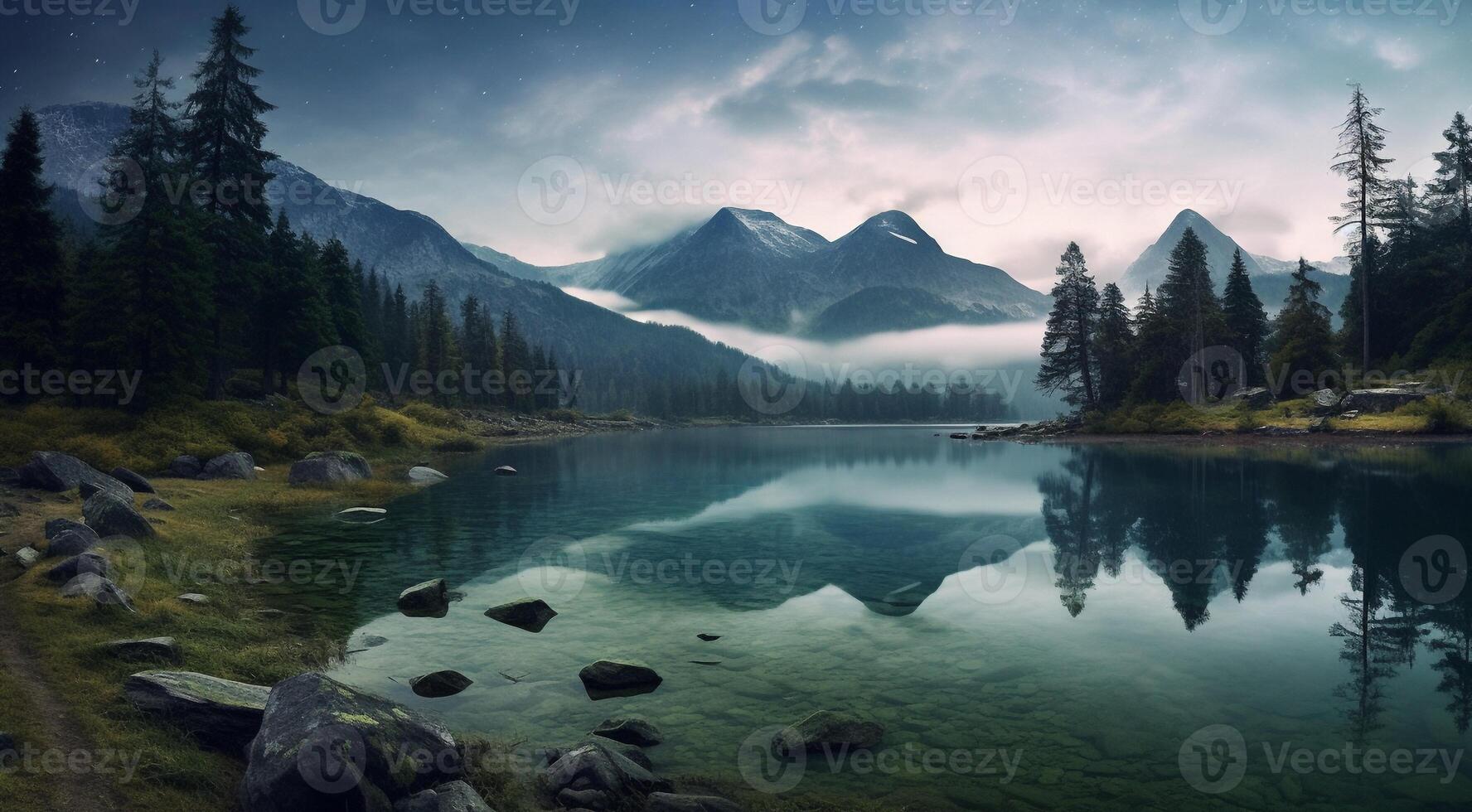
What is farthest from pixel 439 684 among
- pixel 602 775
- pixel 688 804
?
pixel 688 804

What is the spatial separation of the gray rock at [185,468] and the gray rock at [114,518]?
54.0ft

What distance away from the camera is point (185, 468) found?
3250 cm

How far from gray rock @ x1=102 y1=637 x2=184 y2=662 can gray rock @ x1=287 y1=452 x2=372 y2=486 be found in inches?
1048

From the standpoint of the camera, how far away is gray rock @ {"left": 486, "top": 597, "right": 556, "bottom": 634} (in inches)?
599

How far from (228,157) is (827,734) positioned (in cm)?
5963

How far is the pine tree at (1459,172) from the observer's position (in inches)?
2530

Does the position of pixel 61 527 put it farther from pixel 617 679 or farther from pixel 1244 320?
pixel 1244 320

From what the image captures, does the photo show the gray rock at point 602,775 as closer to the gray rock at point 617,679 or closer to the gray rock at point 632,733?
the gray rock at point 632,733

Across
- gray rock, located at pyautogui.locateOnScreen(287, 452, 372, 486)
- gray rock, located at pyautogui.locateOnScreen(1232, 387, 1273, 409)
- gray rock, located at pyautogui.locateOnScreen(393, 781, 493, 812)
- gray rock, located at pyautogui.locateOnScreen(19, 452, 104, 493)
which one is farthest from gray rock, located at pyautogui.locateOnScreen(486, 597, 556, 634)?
gray rock, located at pyautogui.locateOnScreen(1232, 387, 1273, 409)

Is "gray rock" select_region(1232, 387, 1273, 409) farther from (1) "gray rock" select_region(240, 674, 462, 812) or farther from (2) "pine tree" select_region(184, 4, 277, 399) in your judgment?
(2) "pine tree" select_region(184, 4, 277, 399)

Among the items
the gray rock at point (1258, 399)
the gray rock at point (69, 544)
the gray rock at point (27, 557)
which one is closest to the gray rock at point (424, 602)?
the gray rock at point (69, 544)

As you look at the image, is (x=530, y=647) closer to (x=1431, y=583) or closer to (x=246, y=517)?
(x=246, y=517)

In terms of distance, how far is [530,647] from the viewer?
1373cm

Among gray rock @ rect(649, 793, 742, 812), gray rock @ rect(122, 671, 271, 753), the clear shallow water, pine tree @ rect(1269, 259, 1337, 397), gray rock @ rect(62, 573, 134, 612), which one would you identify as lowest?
the clear shallow water
